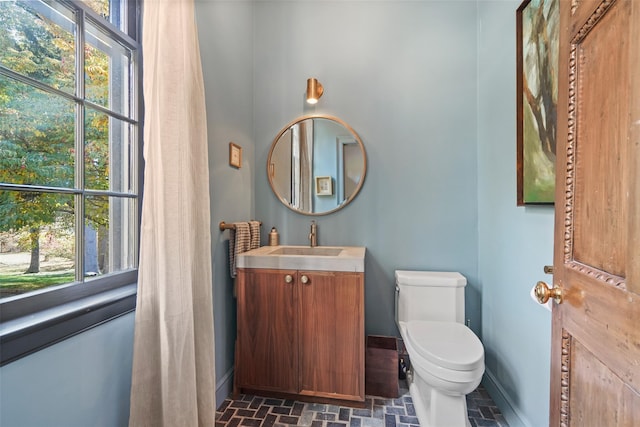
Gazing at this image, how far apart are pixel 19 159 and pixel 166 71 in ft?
1.73

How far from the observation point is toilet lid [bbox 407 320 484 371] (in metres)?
1.17

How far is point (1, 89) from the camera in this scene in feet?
2.21

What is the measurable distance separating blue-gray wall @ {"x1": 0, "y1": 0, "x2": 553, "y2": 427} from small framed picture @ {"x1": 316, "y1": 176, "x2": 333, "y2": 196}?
0.19 meters

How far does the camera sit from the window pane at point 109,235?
0.92 meters

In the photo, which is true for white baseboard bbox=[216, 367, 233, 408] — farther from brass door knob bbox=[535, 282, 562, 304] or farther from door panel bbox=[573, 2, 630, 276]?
door panel bbox=[573, 2, 630, 276]

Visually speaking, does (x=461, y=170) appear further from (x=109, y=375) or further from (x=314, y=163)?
(x=109, y=375)

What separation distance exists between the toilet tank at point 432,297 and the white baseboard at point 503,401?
1.29 feet

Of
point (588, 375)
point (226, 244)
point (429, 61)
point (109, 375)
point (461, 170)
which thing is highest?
point (429, 61)

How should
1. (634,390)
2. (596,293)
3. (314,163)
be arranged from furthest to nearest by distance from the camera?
1. (314,163)
2. (596,293)
3. (634,390)

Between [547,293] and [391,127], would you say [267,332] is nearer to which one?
[547,293]

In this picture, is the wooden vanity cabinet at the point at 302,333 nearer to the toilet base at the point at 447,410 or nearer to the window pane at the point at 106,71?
the toilet base at the point at 447,410

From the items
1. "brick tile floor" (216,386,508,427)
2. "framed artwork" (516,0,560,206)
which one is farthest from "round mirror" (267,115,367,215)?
"brick tile floor" (216,386,508,427)

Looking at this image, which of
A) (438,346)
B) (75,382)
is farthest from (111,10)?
(438,346)

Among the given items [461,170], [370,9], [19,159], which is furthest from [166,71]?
[461,170]
